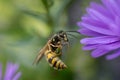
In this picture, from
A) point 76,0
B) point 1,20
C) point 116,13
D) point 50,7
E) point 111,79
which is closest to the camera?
point 116,13

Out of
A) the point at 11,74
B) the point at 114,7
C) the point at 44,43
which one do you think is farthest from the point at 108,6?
the point at 44,43

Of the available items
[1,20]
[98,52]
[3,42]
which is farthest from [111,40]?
[1,20]

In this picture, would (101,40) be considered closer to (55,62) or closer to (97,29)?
(97,29)

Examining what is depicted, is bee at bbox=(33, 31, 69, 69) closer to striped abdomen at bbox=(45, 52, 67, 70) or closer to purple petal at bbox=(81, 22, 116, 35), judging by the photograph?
striped abdomen at bbox=(45, 52, 67, 70)

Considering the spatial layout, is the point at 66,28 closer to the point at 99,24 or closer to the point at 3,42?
the point at 3,42

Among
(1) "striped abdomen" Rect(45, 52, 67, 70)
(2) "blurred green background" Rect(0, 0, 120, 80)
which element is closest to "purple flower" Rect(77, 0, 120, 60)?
(1) "striped abdomen" Rect(45, 52, 67, 70)
